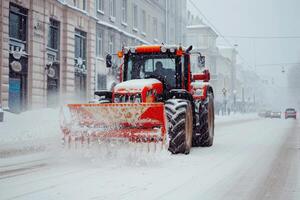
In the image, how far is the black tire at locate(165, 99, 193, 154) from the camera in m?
8.99

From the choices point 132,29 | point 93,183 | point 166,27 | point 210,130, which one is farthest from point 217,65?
point 93,183

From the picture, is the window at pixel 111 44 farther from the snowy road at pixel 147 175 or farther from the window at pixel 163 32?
the snowy road at pixel 147 175

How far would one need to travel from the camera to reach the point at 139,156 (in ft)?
27.5

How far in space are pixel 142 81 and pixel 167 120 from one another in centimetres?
130

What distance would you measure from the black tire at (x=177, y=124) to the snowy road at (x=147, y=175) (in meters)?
0.23

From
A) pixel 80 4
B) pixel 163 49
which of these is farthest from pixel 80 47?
pixel 163 49

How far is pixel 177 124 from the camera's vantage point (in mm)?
8969

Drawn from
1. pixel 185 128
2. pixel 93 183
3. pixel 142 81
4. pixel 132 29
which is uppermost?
pixel 132 29

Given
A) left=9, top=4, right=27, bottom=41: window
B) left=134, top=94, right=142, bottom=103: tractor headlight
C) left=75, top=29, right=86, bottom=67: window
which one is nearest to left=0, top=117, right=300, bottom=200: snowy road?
left=134, top=94, right=142, bottom=103: tractor headlight

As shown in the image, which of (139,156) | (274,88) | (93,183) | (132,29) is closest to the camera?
(93,183)

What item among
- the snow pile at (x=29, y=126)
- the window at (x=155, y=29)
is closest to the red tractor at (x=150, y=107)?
the snow pile at (x=29, y=126)

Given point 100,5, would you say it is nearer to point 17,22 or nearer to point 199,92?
point 17,22

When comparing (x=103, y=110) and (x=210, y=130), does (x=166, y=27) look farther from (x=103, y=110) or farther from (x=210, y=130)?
(x=103, y=110)

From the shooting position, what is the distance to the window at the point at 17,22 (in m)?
19.3
